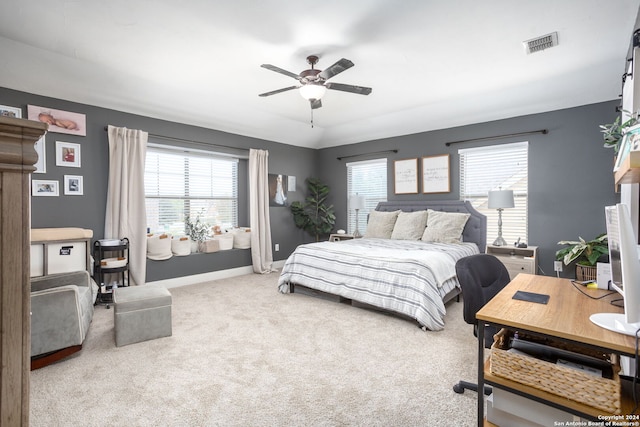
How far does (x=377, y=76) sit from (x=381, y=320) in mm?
2718

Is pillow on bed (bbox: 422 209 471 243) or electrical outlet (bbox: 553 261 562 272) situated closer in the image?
electrical outlet (bbox: 553 261 562 272)

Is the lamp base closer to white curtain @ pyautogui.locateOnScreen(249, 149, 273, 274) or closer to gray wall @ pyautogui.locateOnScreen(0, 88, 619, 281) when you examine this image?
gray wall @ pyautogui.locateOnScreen(0, 88, 619, 281)

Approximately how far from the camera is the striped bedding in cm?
305

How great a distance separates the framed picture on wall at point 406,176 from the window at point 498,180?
0.75 m

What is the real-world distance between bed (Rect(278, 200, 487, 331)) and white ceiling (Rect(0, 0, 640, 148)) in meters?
1.69

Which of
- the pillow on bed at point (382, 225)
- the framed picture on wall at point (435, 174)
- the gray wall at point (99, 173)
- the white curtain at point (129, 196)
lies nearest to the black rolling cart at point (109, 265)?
the white curtain at point (129, 196)

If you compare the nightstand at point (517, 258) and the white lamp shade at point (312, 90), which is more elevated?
the white lamp shade at point (312, 90)

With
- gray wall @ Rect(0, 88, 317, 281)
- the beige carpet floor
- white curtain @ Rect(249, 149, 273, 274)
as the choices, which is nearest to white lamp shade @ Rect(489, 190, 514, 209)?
the beige carpet floor

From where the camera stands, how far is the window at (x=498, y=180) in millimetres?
4477

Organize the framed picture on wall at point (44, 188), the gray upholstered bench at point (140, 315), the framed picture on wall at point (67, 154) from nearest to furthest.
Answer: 1. the gray upholstered bench at point (140, 315)
2. the framed picture on wall at point (44, 188)
3. the framed picture on wall at point (67, 154)

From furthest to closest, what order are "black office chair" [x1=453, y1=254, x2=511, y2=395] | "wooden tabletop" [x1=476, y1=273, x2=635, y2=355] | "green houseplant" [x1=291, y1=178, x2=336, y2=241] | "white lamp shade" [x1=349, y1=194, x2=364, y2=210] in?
"green houseplant" [x1=291, y1=178, x2=336, y2=241] < "white lamp shade" [x1=349, y1=194, x2=364, y2=210] < "black office chair" [x1=453, y1=254, x2=511, y2=395] < "wooden tabletop" [x1=476, y1=273, x2=635, y2=355]

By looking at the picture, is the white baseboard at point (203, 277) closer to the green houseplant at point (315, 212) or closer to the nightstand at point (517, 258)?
the green houseplant at point (315, 212)

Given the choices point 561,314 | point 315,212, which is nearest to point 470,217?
point 315,212

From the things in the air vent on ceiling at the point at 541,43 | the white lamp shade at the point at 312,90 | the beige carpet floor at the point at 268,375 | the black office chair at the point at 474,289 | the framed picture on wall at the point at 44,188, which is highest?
the air vent on ceiling at the point at 541,43
